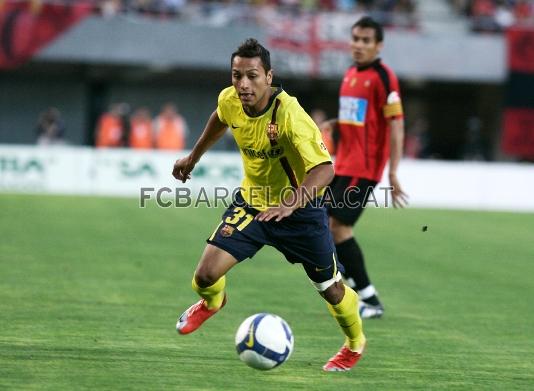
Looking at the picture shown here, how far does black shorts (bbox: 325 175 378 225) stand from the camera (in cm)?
898

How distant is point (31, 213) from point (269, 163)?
1164cm

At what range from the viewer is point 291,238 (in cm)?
663

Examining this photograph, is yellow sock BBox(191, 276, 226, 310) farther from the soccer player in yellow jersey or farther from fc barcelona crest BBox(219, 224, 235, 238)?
fc barcelona crest BBox(219, 224, 235, 238)

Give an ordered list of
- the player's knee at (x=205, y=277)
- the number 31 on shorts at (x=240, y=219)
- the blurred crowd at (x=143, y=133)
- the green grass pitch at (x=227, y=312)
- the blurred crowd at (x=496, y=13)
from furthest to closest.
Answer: the blurred crowd at (x=496, y=13)
the blurred crowd at (x=143, y=133)
the number 31 on shorts at (x=240, y=219)
the player's knee at (x=205, y=277)
the green grass pitch at (x=227, y=312)

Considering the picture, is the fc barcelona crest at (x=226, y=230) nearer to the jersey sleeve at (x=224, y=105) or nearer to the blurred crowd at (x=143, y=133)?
the jersey sleeve at (x=224, y=105)

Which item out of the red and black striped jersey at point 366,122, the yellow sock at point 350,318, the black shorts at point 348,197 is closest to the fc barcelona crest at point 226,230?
the yellow sock at point 350,318

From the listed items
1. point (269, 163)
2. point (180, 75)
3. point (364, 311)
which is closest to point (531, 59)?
point (180, 75)

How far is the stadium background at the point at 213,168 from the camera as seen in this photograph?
24.6 ft

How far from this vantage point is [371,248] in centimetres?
1492

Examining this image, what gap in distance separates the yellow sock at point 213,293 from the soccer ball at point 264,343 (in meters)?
0.52

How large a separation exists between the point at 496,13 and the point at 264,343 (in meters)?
27.0

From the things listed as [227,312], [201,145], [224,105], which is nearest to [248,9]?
[227,312]

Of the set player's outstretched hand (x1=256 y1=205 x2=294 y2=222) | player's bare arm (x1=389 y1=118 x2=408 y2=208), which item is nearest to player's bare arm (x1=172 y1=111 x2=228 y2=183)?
player's outstretched hand (x1=256 y1=205 x2=294 y2=222)

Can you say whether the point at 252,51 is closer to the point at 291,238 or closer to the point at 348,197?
the point at 291,238
